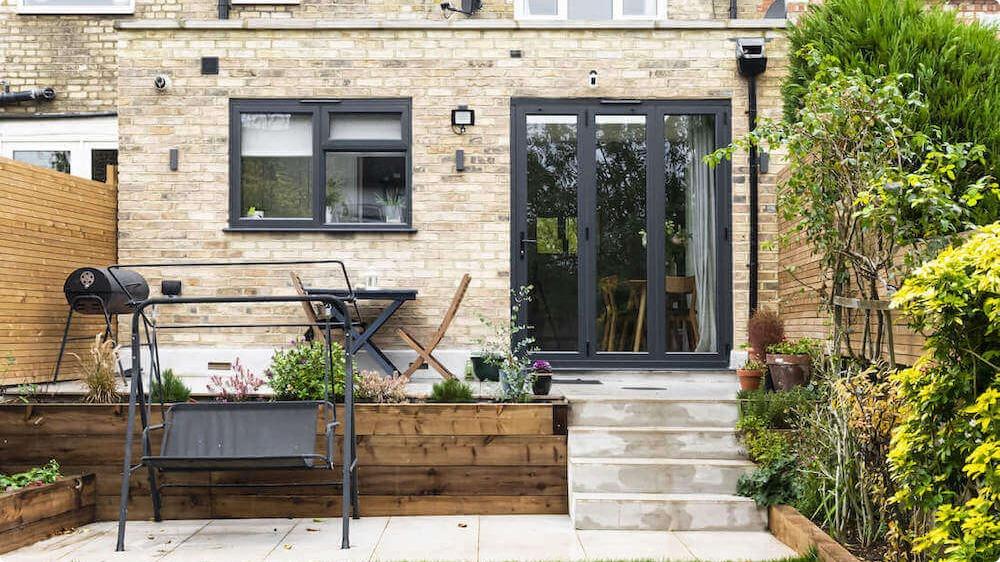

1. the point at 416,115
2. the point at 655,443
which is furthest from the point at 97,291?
the point at 655,443

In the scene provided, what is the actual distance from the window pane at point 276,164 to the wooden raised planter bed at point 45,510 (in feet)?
10.5

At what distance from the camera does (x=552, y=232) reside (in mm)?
7691

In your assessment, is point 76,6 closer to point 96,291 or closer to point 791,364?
point 96,291

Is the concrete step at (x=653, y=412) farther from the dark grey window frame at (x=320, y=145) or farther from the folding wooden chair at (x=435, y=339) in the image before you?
the dark grey window frame at (x=320, y=145)

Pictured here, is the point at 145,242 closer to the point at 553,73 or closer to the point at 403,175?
the point at 403,175

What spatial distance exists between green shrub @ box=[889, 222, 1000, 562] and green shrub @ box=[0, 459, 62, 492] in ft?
13.6

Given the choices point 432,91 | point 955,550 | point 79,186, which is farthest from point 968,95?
point 79,186

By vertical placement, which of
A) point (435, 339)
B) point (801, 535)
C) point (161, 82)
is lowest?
point (801, 535)

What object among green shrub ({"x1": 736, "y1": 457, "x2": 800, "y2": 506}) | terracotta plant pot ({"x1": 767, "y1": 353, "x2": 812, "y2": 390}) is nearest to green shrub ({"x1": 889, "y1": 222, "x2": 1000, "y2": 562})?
green shrub ({"x1": 736, "y1": 457, "x2": 800, "y2": 506})

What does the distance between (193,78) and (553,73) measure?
3.06 meters

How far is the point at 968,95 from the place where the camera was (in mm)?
4660

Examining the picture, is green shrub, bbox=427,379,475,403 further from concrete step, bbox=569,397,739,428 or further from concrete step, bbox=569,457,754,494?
concrete step, bbox=569,457,754,494

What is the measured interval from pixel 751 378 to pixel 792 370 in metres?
0.40

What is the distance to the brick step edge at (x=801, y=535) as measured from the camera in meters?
3.74
